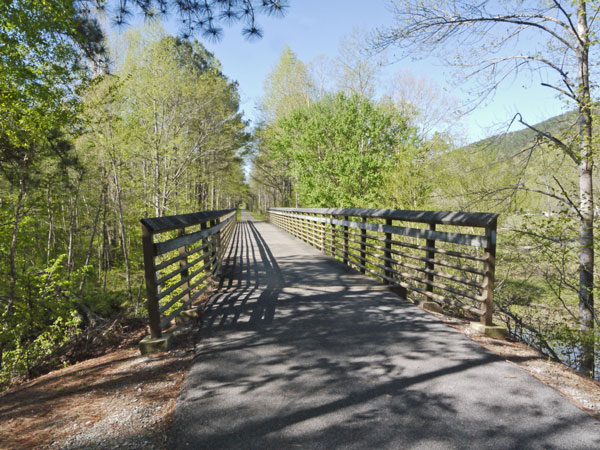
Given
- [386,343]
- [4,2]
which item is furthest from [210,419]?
[4,2]

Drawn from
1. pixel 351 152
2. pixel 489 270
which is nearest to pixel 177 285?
pixel 489 270

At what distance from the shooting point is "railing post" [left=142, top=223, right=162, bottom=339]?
11.2 feet

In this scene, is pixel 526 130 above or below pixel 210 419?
above

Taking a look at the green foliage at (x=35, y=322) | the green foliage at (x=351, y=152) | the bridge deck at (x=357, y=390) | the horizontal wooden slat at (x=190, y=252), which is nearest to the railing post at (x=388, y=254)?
the bridge deck at (x=357, y=390)

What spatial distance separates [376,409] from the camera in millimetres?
2377

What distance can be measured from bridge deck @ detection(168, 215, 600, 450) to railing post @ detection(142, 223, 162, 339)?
0.54 m

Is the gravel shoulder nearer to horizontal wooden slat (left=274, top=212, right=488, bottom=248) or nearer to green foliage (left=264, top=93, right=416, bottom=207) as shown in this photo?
horizontal wooden slat (left=274, top=212, right=488, bottom=248)

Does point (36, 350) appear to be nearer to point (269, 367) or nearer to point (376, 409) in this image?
point (269, 367)

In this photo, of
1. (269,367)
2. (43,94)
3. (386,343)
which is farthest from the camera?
(43,94)

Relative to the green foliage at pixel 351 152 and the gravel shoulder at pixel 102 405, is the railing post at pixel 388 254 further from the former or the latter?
the green foliage at pixel 351 152

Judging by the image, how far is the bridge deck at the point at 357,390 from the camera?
2090mm

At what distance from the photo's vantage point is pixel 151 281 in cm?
345

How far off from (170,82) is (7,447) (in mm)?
15115

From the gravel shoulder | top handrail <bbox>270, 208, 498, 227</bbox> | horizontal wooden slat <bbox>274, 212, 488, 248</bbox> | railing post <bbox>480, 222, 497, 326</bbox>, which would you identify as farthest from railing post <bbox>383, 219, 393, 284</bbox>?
the gravel shoulder
